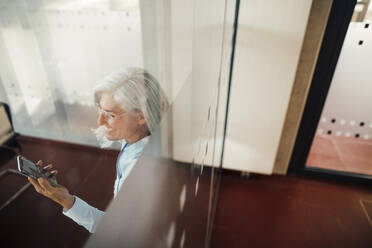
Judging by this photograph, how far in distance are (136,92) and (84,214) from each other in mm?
153

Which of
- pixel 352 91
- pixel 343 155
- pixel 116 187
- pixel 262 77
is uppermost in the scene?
pixel 116 187

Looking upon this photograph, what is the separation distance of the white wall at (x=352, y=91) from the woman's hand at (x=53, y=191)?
2120mm

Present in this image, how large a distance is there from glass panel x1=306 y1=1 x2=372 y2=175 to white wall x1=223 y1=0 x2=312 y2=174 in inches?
18.1

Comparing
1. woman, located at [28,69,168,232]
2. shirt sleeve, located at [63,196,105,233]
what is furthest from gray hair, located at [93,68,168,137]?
shirt sleeve, located at [63,196,105,233]

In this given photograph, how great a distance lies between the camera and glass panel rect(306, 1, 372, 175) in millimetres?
1823

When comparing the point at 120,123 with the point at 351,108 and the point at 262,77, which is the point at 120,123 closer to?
the point at 262,77

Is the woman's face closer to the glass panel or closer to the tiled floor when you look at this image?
the glass panel

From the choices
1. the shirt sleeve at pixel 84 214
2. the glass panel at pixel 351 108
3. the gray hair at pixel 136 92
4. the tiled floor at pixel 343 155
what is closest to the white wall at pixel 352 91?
the glass panel at pixel 351 108

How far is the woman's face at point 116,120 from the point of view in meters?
0.27

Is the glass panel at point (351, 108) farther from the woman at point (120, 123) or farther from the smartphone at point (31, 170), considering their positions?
the smartphone at point (31, 170)

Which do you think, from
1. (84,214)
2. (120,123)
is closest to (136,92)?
(120,123)

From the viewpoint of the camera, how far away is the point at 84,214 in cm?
22

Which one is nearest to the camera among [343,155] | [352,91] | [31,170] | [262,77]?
[31,170]

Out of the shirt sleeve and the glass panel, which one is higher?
the shirt sleeve
